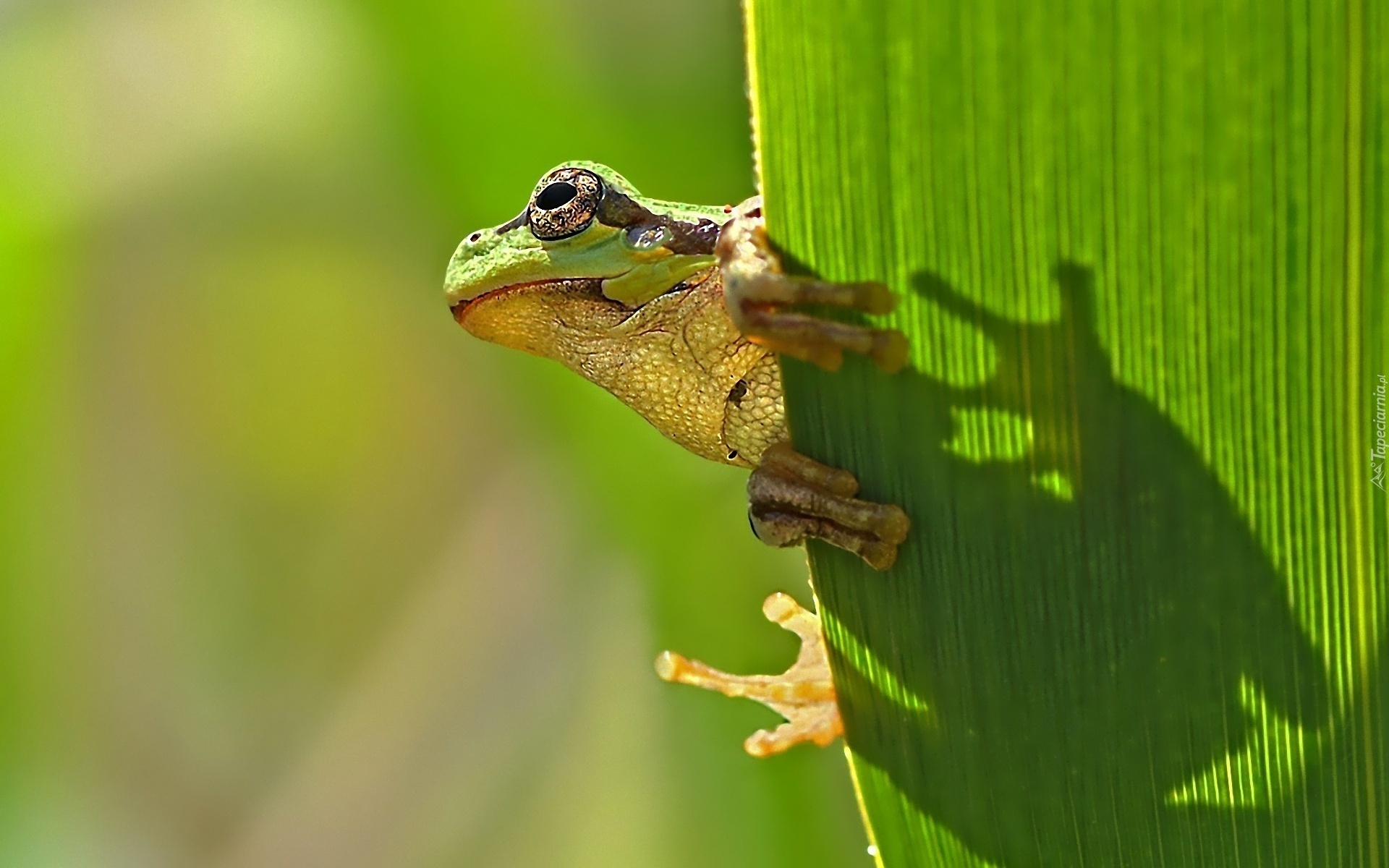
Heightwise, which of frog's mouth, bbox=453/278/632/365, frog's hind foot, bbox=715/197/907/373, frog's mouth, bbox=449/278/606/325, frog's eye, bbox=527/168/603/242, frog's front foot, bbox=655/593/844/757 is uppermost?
frog's eye, bbox=527/168/603/242

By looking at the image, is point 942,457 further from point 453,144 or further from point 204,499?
point 204,499

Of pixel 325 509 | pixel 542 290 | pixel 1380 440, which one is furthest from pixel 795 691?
pixel 325 509

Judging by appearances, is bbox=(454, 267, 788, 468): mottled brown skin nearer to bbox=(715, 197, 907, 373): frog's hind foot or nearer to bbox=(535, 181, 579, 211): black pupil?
bbox=(535, 181, 579, 211): black pupil

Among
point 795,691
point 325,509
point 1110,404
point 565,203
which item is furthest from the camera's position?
point 325,509

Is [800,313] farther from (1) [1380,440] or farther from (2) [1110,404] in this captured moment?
(1) [1380,440]

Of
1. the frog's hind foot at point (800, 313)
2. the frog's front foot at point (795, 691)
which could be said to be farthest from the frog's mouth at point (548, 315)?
the frog's hind foot at point (800, 313)

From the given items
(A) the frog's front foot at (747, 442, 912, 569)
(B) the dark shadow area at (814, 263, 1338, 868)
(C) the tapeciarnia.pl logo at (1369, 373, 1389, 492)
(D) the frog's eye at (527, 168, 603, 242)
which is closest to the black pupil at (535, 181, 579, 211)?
(D) the frog's eye at (527, 168, 603, 242)

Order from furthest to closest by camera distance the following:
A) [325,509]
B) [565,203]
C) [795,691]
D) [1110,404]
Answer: [325,509]
[795,691]
[565,203]
[1110,404]

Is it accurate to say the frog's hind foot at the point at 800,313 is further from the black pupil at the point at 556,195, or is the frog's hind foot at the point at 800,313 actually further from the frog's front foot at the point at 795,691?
the frog's front foot at the point at 795,691
